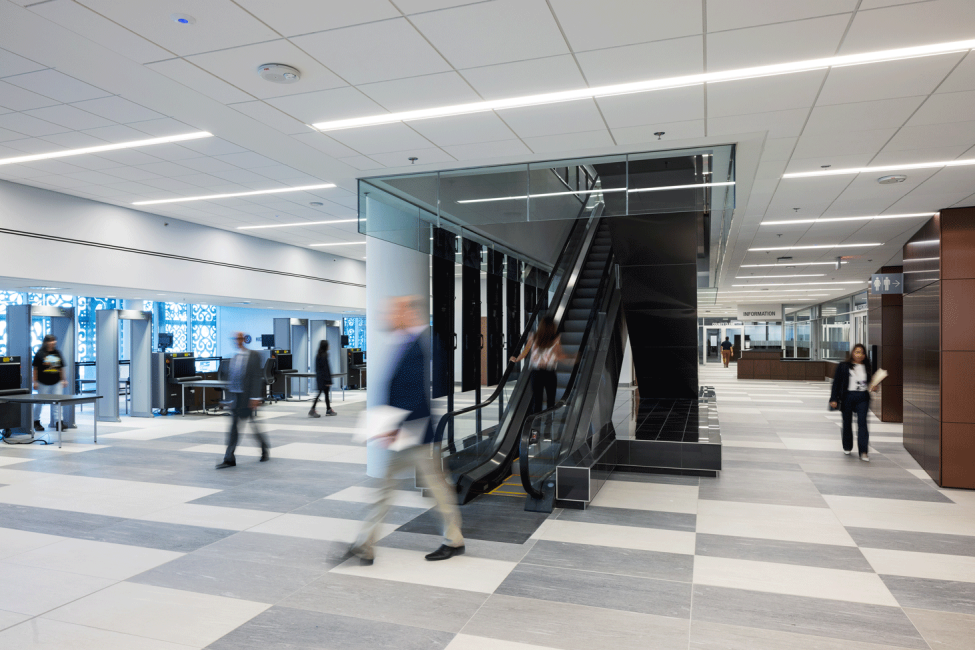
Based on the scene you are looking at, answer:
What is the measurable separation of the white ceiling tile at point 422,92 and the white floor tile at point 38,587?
3873mm

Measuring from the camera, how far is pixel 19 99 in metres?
5.32

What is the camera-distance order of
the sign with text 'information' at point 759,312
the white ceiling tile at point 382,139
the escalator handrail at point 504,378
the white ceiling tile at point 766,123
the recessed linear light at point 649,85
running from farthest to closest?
1. the sign with text 'information' at point 759,312
2. the escalator handrail at point 504,378
3. the white ceiling tile at point 382,139
4. the white ceiling tile at point 766,123
5. the recessed linear light at point 649,85

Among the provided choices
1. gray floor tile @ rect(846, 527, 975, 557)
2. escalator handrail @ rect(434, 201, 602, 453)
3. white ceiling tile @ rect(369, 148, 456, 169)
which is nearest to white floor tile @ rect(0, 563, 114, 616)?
escalator handrail @ rect(434, 201, 602, 453)

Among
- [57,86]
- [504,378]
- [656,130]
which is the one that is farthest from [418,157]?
[504,378]

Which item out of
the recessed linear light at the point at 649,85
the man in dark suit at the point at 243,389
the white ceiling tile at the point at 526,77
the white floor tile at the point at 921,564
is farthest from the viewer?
the man in dark suit at the point at 243,389

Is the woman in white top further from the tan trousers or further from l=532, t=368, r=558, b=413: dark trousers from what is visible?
the tan trousers

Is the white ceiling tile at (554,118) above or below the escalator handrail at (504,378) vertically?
above

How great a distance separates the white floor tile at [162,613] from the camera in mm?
3383

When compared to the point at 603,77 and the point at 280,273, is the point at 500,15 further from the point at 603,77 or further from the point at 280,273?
the point at 280,273

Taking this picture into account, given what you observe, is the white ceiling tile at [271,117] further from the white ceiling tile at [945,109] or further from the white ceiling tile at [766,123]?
the white ceiling tile at [945,109]

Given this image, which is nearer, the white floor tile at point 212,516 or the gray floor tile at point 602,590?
the gray floor tile at point 602,590

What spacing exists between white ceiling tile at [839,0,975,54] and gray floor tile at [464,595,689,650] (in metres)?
3.51

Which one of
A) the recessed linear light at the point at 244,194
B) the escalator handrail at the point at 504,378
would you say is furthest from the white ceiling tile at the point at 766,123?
the recessed linear light at the point at 244,194

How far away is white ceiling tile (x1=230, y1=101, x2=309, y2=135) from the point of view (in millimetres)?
4789
